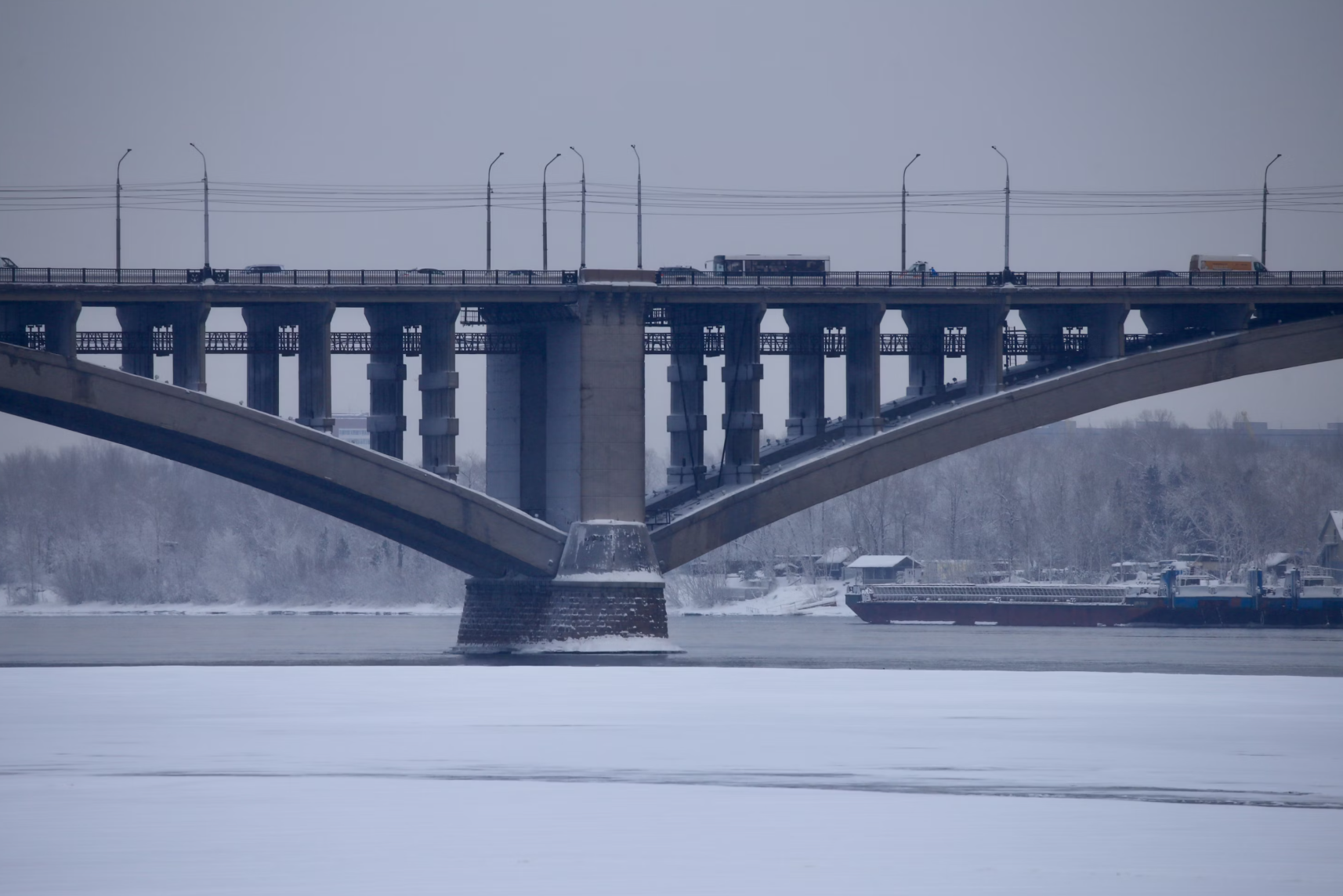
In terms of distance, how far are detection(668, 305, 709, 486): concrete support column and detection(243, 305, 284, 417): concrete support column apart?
14.6 m

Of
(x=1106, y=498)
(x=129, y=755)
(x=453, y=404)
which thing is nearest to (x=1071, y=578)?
(x=1106, y=498)

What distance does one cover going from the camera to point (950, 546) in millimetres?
177250

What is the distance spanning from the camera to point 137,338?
2874 inches

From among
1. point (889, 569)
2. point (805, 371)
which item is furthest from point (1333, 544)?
point (805, 371)

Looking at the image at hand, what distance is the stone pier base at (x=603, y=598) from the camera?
247 feet

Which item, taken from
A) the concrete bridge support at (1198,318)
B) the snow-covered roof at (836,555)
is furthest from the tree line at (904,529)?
the concrete bridge support at (1198,318)

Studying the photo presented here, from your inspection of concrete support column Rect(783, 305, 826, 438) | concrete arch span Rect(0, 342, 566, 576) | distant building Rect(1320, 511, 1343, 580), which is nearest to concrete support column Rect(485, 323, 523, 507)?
concrete arch span Rect(0, 342, 566, 576)

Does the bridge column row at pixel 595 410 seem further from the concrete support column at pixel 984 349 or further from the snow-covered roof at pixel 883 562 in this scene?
the snow-covered roof at pixel 883 562

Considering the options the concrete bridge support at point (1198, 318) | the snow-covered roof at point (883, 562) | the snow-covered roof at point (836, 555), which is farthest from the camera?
the snow-covered roof at point (836, 555)

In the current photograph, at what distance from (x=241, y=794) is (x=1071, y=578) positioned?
468 ft

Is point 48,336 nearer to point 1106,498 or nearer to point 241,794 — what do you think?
point 241,794

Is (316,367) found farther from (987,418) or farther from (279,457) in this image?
(987,418)

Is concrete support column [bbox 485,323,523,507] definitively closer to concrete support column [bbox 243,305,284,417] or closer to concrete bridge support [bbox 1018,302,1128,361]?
concrete support column [bbox 243,305,284,417]

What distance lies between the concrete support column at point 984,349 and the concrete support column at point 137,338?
100 ft
